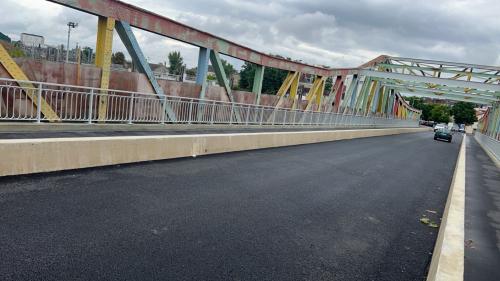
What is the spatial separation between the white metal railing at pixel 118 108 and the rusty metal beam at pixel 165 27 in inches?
87.8

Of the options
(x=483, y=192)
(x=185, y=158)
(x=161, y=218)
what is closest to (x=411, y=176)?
(x=483, y=192)

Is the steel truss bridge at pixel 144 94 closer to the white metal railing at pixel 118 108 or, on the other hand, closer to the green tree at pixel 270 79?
the white metal railing at pixel 118 108

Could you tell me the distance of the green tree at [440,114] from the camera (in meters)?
131

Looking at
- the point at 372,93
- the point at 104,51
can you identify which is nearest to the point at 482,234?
the point at 104,51

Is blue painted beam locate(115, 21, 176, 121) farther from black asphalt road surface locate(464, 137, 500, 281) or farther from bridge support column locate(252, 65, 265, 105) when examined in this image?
black asphalt road surface locate(464, 137, 500, 281)

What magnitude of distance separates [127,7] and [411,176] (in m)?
9.82

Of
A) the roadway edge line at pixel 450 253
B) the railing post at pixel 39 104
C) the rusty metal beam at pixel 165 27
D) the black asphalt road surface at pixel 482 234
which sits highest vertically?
the rusty metal beam at pixel 165 27

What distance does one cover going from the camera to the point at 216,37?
15.9 m

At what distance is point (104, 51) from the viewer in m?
11.5

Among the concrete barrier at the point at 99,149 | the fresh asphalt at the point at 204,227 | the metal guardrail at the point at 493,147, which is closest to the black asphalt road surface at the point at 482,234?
the fresh asphalt at the point at 204,227

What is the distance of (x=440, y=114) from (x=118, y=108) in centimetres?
14059

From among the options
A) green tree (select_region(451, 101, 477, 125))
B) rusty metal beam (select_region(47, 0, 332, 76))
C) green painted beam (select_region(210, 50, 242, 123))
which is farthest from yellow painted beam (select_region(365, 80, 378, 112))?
green tree (select_region(451, 101, 477, 125))

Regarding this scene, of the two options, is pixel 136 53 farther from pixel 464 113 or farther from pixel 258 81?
pixel 464 113

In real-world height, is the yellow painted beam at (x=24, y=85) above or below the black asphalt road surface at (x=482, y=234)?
above
